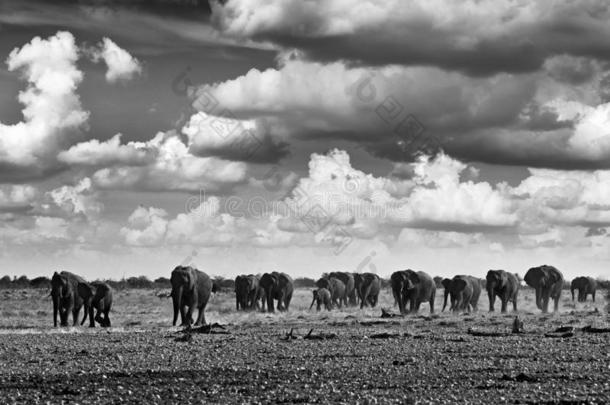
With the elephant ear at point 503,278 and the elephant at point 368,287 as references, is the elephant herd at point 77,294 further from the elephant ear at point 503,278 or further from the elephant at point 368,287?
the elephant at point 368,287

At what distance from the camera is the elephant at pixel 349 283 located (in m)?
89.1

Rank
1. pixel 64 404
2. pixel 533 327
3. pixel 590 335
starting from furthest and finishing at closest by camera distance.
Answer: pixel 533 327 < pixel 590 335 < pixel 64 404

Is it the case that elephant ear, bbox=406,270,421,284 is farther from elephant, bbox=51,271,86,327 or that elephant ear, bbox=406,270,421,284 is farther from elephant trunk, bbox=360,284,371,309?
elephant, bbox=51,271,86,327

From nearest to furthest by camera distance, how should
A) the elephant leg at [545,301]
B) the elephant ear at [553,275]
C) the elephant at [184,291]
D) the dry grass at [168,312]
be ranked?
the elephant at [184,291] → the dry grass at [168,312] → the elephant leg at [545,301] → the elephant ear at [553,275]

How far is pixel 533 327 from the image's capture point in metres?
40.7

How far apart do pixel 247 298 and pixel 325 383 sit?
2010 inches

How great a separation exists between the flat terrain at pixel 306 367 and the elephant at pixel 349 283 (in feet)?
166

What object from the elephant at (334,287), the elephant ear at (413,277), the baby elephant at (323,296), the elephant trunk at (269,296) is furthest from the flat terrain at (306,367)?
the elephant at (334,287)

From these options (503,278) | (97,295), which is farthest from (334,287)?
(97,295)

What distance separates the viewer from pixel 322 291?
250ft

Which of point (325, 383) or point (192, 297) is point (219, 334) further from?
point (325, 383)

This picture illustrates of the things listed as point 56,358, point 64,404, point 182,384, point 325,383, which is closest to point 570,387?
point 325,383

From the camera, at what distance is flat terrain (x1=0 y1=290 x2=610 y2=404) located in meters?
18.5

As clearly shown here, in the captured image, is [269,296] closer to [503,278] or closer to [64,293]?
[503,278]
